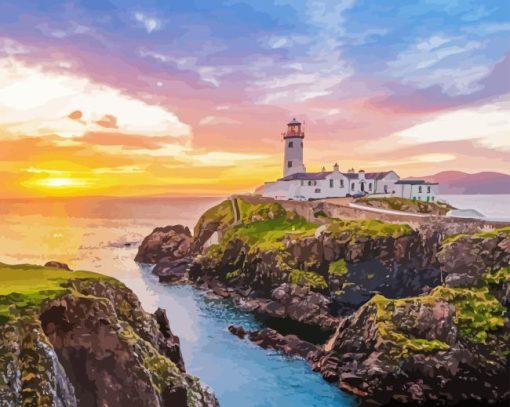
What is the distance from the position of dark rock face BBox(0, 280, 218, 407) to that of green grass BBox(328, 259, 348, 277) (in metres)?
20.4

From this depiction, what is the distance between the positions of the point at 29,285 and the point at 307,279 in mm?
22469

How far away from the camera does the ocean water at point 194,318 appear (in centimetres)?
1802

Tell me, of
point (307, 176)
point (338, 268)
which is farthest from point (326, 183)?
point (338, 268)

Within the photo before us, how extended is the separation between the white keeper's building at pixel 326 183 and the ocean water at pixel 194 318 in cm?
1800

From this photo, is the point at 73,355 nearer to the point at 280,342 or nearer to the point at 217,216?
the point at 280,342

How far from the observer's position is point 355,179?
48.1m

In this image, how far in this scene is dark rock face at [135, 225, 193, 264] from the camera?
42.3 metres

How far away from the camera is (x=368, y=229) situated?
33.2 metres

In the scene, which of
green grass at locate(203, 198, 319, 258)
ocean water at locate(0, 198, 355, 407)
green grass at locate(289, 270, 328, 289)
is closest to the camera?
ocean water at locate(0, 198, 355, 407)

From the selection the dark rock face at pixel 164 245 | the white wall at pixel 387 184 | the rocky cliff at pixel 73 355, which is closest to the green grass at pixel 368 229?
the white wall at pixel 387 184

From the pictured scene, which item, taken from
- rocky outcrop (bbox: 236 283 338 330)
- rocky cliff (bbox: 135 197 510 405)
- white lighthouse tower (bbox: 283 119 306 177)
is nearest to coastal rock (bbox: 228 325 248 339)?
rocky cliff (bbox: 135 197 510 405)

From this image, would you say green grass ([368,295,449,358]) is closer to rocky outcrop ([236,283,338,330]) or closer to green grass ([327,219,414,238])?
rocky outcrop ([236,283,338,330])

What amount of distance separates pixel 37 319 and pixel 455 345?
Answer: 17.8 m

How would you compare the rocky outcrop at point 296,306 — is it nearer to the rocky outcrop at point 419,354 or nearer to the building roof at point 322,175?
the rocky outcrop at point 419,354
